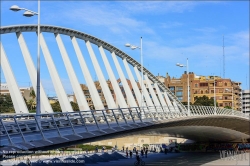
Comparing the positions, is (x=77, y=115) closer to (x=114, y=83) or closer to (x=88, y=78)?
(x=88, y=78)

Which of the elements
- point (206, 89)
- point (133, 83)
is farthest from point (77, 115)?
point (206, 89)

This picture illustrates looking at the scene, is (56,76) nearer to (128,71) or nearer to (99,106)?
(99,106)

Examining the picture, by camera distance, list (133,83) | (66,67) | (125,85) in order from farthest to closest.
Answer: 1. (133,83)
2. (125,85)
3. (66,67)

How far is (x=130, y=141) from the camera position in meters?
94.4

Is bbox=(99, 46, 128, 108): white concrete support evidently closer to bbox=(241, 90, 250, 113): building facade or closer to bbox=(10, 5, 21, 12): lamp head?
bbox=(10, 5, 21, 12): lamp head

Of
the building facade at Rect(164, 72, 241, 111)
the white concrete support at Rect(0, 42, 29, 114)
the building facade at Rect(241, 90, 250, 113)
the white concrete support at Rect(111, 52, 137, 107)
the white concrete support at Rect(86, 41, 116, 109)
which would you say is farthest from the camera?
the building facade at Rect(241, 90, 250, 113)

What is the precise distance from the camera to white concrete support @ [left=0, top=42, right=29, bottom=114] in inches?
1110

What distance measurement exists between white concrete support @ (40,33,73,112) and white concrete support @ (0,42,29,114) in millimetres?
5821

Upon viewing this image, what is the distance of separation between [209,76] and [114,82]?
417 ft

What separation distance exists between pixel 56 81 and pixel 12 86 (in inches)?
253

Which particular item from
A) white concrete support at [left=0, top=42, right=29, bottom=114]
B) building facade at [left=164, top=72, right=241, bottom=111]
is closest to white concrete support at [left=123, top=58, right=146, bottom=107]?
A: white concrete support at [left=0, top=42, right=29, bottom=114]

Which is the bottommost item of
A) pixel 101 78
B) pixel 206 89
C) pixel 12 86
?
pixel 12 86

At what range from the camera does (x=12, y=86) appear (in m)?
28.3

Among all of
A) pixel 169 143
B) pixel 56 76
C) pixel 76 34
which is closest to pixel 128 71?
pixel 76 34
